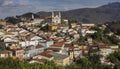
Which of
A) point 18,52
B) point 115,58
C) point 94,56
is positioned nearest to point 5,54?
point 18,52

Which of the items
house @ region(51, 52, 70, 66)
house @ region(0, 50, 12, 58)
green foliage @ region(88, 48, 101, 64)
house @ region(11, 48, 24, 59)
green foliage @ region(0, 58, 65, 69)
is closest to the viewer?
green foliage @ region(0, 58, 65, 69)

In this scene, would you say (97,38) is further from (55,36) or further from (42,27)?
(42,27)

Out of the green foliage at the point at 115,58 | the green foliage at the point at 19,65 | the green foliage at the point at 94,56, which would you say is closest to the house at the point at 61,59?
the green foliage at the point at 94,56

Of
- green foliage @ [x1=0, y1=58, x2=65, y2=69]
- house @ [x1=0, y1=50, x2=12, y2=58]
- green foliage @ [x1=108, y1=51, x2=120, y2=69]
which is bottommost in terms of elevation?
green foliage @ [x1=108, y1=51, x2=120, y2=69]

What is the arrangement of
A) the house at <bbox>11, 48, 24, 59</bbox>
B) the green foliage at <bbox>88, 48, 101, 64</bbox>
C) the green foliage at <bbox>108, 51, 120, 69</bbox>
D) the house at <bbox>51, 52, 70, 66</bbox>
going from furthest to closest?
the house at <bbox>11, 48, 24, 59</bbox>, the green foliage at <bbox>88, 48, 101, 64</bbox>, the green foliage at <bbox>108, 51, 120, 69</bbox>, the house at <bbox>51, 52, 70, 66</bbox>

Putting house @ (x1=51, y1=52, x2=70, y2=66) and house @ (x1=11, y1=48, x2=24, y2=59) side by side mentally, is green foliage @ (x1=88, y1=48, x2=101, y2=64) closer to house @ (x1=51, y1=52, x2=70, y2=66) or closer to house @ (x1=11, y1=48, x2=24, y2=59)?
house @ (x1=51, y1=52, x2=70, y2=66)

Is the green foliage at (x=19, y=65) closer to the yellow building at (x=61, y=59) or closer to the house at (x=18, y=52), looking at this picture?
the yellow building at (x=61, y=59)

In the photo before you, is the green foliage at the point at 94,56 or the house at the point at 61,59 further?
the green foliage at the point at 94,56

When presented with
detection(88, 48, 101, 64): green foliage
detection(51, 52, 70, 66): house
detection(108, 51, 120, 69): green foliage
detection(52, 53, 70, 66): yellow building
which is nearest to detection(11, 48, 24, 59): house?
detection(51, 52, 70, 66): house

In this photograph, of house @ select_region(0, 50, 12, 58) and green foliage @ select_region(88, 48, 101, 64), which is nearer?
green foliage @ select_region(88, 48, 101, 64)

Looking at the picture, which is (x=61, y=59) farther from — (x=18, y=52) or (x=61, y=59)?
(x=18, y=52)

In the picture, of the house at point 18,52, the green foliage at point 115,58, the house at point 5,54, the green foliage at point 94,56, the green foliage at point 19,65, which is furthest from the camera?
the house at point 18,52
